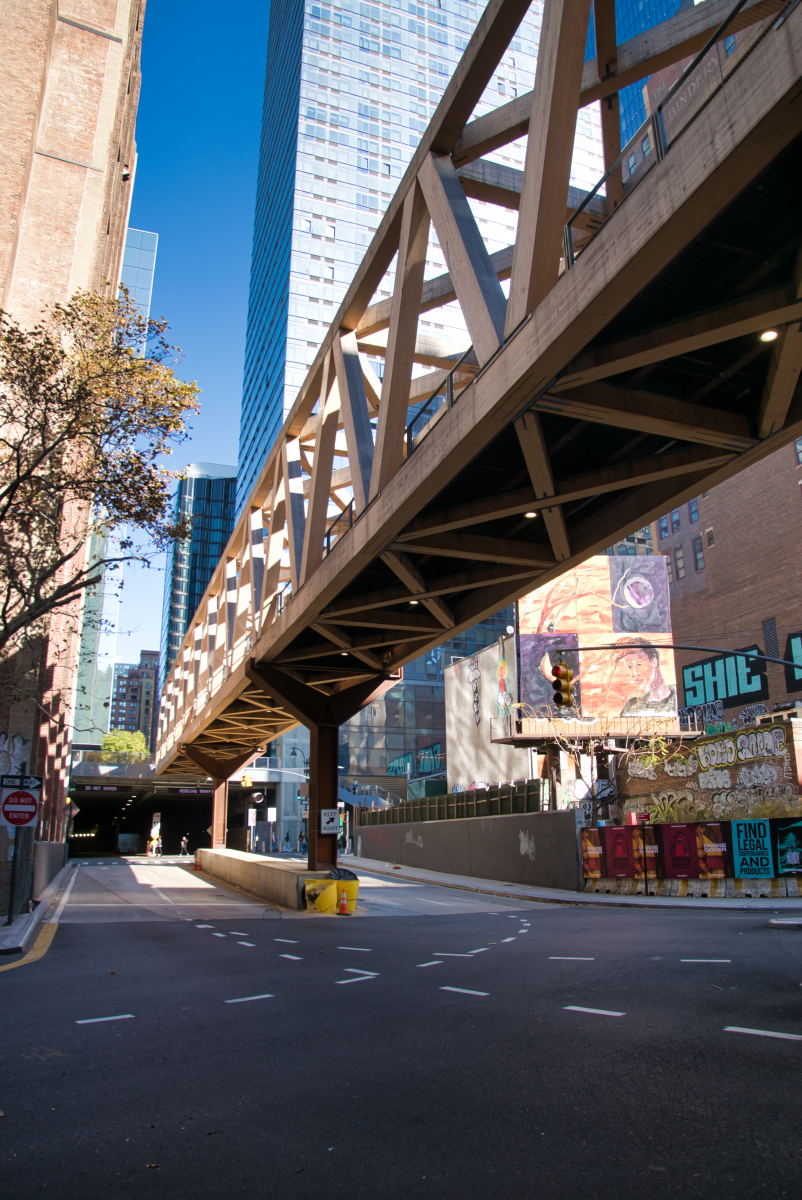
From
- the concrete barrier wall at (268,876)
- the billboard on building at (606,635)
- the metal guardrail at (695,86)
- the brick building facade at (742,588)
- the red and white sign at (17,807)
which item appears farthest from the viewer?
the brick building facade at (742,588)

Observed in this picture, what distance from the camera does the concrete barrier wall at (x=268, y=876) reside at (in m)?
22.3

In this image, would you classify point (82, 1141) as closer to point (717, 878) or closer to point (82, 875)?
point (717, 878)

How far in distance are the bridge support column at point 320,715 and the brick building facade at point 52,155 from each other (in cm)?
650

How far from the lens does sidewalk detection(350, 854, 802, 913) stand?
65.9 feet

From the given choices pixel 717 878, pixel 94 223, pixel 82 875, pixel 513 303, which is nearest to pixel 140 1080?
pixel 513 303

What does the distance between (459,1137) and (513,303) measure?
7.60m

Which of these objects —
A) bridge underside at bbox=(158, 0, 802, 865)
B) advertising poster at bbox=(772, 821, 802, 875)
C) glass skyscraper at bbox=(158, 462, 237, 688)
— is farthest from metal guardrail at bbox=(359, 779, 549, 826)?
glass skyscraper at bbox=(158, 462, 237, 688)

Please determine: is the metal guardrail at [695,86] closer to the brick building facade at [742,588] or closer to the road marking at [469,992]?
the road marking at [469,992]

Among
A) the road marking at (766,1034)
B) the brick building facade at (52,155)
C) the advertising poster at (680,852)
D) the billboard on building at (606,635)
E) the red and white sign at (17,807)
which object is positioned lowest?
the road marking at (766,1034)

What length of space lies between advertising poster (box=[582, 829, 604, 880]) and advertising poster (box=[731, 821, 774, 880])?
215 inches

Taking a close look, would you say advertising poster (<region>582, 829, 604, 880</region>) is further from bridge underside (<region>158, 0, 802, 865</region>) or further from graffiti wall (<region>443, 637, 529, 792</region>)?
graffiti wall (<region>443, 637, 529, 792</region>)

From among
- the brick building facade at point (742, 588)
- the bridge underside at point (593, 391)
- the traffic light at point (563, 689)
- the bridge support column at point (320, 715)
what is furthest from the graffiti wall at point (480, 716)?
the traffic light at point (563, 689)

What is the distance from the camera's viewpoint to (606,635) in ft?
159

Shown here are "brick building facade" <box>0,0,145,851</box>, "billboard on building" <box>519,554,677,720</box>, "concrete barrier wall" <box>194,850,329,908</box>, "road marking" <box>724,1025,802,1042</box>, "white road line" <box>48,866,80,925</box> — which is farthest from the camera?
"billboard on building" <box>519,554,677,720</box>
